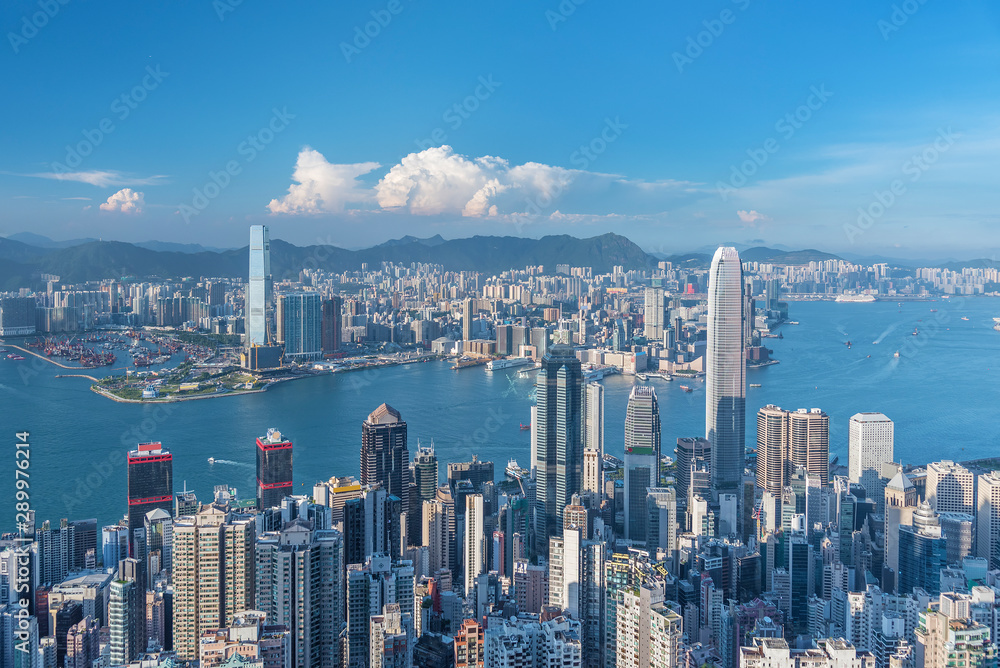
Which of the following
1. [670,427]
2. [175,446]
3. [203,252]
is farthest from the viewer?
[203,252]

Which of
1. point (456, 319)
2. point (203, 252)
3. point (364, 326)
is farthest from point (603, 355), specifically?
point (203, 252)

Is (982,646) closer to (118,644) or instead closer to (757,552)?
(757,552)

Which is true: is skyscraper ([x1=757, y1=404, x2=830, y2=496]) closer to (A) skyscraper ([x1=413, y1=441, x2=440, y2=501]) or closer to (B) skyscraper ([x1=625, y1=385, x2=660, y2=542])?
(B) skyscraper ([x1=625, y1=385, x2=660, y2=542])

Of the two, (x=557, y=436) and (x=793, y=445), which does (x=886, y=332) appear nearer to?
(x=793, y=445)

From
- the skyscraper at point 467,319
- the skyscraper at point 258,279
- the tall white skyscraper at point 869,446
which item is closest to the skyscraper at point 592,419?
the tall white skyscraper at point 869,446

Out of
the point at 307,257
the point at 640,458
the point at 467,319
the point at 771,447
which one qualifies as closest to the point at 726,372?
the point at 771,447

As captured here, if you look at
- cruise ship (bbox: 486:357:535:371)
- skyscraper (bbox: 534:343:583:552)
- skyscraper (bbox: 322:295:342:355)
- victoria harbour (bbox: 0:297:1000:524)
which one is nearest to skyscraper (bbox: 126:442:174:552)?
victoria harbour (bbox: 0:297:1000:524)

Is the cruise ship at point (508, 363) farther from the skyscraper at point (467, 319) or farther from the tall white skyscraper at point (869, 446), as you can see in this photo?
the tall white skyscraper at point (869, 446)
